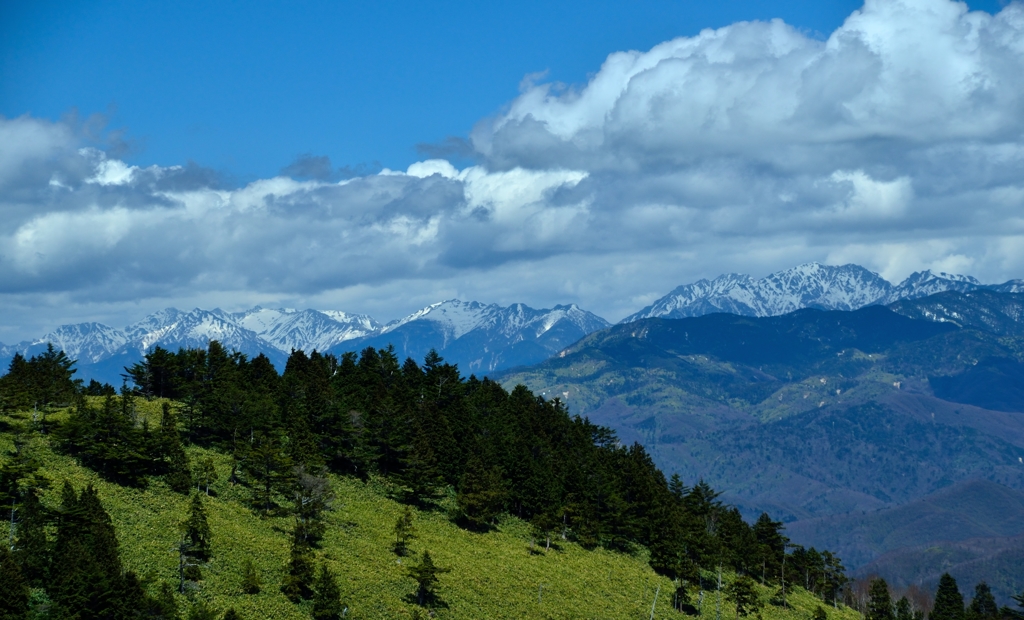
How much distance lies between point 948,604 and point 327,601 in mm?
124178

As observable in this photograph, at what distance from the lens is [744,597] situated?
12788cm

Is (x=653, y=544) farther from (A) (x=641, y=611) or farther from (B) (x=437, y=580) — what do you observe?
(B) (x=437, y=580)

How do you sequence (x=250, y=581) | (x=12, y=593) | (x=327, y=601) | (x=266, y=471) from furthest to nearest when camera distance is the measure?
(x=266, y=471), (x=250, y=581), (x=327, y=601), (x=12, y=593)

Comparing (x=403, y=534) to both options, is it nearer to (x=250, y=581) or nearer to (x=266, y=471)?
(x=266, y=471)

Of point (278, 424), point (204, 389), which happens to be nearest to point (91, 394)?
point (204, 389)

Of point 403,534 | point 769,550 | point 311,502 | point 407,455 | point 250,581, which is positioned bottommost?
point 250,581

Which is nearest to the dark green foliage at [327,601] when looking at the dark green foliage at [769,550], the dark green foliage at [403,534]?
the dark green foliage at [403,534]

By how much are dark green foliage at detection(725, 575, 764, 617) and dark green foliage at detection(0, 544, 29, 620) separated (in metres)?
86.1

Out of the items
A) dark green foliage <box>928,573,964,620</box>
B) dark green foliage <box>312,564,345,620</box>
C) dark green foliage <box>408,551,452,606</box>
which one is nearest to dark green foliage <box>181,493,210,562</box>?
dark green foliage <box>312,564,345,620</box>

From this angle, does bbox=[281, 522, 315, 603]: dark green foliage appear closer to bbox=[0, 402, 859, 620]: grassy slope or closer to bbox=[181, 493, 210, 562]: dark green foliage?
bbox=[0, 402, 859, 620]: grassy slope

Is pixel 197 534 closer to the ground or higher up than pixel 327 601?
higher up

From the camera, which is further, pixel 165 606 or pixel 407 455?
pixel 407 455

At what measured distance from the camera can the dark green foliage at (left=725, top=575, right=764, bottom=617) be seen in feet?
404

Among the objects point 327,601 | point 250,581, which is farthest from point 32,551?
point 327,601
